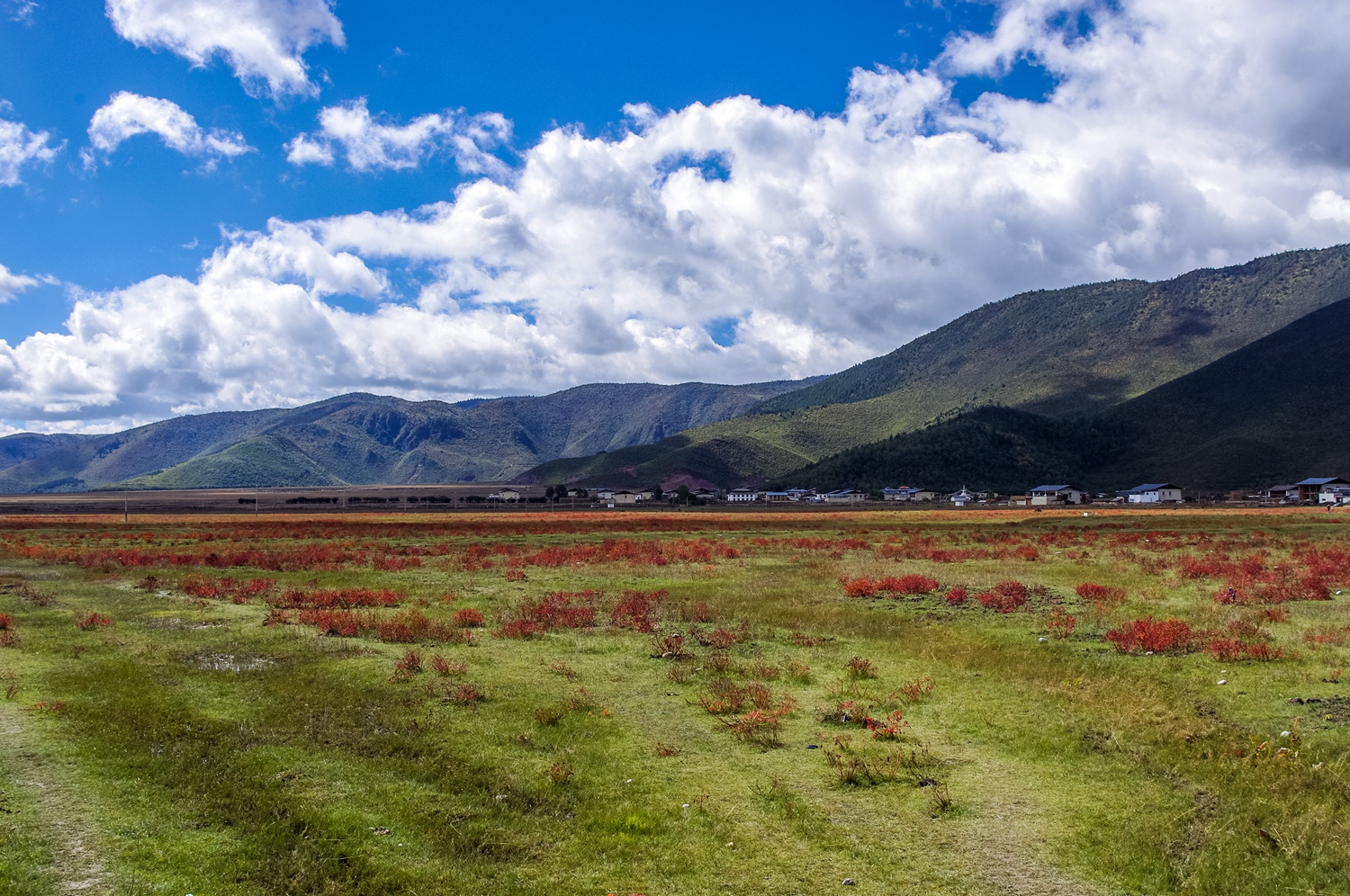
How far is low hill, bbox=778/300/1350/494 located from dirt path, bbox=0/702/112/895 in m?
154

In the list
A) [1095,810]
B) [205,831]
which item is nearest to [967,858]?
[1095,810]

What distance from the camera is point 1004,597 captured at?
2222cm

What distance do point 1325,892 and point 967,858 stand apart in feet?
9.78

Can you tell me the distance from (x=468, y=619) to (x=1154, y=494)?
13572cm

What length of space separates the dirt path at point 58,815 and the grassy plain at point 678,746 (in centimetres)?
4

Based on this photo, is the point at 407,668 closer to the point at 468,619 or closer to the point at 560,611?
the point at 468,619

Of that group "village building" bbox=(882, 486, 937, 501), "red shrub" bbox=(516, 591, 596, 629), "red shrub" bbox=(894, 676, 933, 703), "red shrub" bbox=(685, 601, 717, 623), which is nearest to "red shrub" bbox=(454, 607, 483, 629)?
"red shrub" bbox=(516, 591, 596, 629)

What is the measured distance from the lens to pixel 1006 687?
13.5 m

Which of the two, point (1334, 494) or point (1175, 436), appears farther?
point (1175, 436)

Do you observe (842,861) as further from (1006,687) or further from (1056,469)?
(1056,469)

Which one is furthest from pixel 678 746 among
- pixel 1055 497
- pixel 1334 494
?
pixel 1055 497

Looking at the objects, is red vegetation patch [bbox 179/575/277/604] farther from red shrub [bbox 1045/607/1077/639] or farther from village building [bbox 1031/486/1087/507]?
village building [bbox 1031/486/1087/507]

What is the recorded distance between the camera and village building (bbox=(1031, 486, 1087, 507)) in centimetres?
12249

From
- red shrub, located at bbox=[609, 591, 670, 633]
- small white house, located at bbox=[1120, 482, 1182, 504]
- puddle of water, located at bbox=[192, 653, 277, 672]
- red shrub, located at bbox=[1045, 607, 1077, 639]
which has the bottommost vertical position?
small white house, located at bbox=[1120, 482, 1182, 504]
